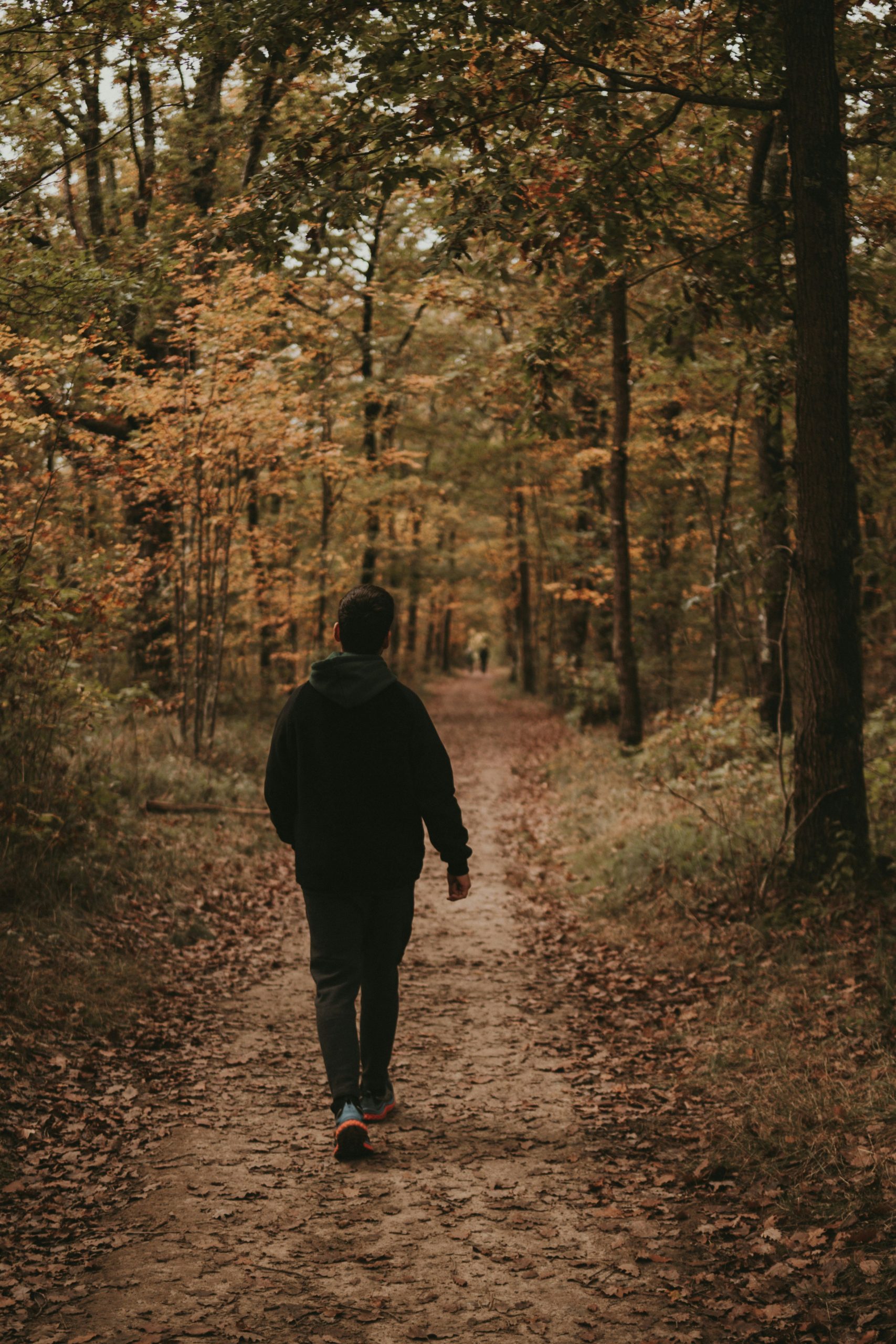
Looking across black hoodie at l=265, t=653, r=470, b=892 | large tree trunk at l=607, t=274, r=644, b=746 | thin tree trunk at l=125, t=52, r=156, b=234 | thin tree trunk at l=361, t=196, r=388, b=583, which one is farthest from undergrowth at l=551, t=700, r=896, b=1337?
thin tree trunk at l=361, t=196, r=388, b=583

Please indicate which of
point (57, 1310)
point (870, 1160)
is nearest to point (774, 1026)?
point (870, 1160)

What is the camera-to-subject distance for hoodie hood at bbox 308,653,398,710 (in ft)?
14.4

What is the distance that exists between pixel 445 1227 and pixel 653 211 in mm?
6964

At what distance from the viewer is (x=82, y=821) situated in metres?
7.89

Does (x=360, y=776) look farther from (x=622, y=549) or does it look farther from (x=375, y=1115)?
(x=622, y=549)

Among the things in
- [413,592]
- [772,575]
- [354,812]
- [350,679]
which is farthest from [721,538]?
[413,592]

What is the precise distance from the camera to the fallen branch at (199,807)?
33.2 feet

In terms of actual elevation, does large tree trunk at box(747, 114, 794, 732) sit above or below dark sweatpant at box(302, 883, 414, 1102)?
above

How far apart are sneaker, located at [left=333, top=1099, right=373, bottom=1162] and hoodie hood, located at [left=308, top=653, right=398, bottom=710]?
177 cm

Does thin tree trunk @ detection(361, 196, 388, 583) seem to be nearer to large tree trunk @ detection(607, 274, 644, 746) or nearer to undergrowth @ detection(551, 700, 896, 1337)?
large tree trunk @ detection(607, 274, 644, 746)

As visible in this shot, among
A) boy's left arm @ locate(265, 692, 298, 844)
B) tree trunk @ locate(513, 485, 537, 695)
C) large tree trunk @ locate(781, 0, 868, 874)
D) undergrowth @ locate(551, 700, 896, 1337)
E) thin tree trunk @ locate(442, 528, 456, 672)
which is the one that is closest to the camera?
undergrowth @ locate(551, 700, 896, 1337)

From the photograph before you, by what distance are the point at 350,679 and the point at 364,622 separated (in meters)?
0.27

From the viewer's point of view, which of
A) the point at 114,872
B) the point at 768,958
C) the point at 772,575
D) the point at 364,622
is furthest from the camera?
the point at 772,575

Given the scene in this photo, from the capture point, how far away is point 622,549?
1529cm
